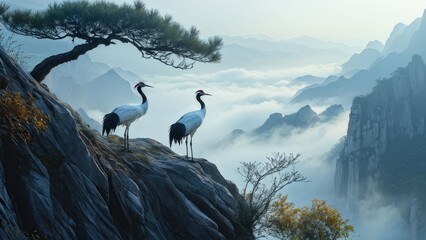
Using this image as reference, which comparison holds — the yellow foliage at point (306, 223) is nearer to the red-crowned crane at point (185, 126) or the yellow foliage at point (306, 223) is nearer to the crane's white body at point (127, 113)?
the red-crowned crane at point (185, 126)

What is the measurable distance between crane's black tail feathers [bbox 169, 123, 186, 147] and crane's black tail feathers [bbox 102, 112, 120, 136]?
103 inches

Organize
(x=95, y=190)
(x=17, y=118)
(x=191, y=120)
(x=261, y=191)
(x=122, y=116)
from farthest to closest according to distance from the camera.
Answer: (x=261, y=191) < (x=191, y=120) < (x=122, y=116) < (x=95, y=190) < (x=17, y=118)

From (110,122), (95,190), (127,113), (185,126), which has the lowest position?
(95,190)

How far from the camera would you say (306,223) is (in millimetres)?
26094

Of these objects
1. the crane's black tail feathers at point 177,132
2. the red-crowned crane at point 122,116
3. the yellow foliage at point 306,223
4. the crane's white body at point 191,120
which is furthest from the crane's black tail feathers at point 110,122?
the yellow foliage at point 306,223

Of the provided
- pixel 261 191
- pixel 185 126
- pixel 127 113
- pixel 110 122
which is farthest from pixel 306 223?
pixel 110 122

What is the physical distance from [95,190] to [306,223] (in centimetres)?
1323

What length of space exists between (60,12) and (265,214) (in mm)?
14077

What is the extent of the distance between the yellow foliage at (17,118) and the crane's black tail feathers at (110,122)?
4824 mm

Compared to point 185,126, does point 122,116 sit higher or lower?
lower

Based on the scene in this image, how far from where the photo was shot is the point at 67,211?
14805mm

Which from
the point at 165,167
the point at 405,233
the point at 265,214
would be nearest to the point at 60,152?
the point at 165,167

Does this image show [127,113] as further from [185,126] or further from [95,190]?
[95,190]

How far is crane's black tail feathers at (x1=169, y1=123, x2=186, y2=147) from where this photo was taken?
22.4 metres
